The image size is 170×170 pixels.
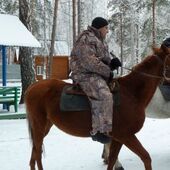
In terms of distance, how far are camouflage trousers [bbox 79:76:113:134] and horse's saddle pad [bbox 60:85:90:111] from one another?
5.4 inches

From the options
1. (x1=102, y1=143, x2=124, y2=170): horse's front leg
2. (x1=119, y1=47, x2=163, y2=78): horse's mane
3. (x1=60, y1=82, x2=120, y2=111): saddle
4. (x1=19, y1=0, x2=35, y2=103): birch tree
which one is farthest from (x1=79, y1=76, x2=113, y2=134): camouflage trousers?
(x1=19, y1=0, x2=35, y2=103): birch tree

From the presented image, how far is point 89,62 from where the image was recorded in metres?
5.12

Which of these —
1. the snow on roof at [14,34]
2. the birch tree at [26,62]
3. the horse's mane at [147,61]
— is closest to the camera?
the horse's mane at [147,61]

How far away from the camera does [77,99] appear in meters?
5.37

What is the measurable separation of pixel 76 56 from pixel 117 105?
2.77 feet

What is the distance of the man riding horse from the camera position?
5.12 metres

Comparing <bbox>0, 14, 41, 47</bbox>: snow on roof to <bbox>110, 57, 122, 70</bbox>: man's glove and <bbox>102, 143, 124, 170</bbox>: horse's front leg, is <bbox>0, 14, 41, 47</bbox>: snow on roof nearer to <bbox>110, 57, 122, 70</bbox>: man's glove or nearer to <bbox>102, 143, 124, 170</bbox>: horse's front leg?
<bbox>102, 143, 124, 170</bbox>: horse's front leg

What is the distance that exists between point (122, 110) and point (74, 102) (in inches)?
25.7

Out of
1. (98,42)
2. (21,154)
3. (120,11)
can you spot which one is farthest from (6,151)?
(120,11)

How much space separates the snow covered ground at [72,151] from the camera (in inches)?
260

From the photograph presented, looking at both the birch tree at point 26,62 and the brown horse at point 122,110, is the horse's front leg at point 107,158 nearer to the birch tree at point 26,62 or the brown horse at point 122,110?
the brown horse at point 122,110

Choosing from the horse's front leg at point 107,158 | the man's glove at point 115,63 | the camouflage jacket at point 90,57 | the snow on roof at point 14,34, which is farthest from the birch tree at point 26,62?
the man's glove at point 115,63

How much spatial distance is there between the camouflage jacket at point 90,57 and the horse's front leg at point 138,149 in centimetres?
87

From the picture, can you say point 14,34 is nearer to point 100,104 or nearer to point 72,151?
point 72,151
